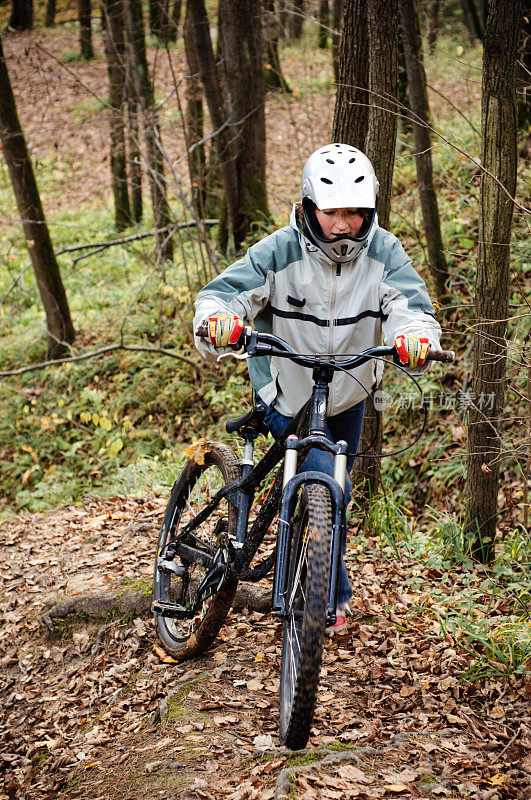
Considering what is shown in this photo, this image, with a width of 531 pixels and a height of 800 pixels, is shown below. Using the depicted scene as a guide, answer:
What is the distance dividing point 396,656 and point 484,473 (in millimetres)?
1864

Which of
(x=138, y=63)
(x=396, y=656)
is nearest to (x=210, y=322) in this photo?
(x=396, y=656)

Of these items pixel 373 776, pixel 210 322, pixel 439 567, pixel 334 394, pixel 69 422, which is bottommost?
pixel 69 422

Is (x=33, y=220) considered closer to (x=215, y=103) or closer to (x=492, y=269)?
(x=215, y=103)

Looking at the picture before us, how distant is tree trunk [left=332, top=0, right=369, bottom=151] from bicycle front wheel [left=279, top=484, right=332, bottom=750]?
3855 millimetres

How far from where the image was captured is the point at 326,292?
3430 millimetres

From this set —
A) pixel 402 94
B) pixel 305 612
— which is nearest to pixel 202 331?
pixel 305 612

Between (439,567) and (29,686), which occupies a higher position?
(439,567)

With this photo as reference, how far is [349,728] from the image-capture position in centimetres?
345

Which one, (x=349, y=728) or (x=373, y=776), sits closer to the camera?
(x=373, y=776)

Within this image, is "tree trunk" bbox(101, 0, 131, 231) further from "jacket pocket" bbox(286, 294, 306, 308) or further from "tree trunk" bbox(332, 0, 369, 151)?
"jacket pocket" bbox(286, 294, 306, 308)

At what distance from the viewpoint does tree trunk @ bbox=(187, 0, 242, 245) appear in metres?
10.5

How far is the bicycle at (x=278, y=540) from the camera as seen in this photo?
9.00ft

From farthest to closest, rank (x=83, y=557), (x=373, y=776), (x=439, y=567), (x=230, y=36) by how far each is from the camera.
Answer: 1. (x=230, y=36)
2. (x=83, y=557)
3. (x=439, y=567)
4. (x=373, y=776)

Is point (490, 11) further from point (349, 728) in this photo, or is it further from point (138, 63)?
point (138, 63)
